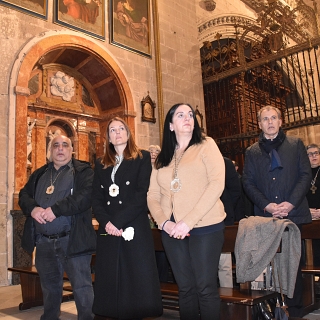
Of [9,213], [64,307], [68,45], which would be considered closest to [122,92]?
[68,45]

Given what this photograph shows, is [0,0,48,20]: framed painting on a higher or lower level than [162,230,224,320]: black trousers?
higher

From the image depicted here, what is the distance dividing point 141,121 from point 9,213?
134 inches

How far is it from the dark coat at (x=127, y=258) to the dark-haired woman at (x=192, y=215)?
0.23 meters

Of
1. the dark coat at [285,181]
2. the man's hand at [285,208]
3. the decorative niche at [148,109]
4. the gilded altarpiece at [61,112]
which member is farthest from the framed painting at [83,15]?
the man's hand at [285,208]

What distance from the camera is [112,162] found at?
2.77 meters

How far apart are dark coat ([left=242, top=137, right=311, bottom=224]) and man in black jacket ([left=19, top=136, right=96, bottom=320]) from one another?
4.54 ft

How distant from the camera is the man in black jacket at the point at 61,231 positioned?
296cm

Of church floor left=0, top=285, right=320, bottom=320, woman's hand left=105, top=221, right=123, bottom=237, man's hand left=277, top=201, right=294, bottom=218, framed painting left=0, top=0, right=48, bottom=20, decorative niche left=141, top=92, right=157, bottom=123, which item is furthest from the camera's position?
decorative niche left=141, top=92, right=157, bottom=123

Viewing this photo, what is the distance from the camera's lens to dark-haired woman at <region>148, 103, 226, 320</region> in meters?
2.16

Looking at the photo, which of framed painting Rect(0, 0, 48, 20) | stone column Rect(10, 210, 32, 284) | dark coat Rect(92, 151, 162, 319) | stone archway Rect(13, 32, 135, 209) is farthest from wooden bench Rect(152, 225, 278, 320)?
framed painting Rect(0, 0, 48, 20)

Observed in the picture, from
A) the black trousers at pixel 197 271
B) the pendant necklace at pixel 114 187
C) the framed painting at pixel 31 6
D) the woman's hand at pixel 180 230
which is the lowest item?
the black trousers at pixel 197 271

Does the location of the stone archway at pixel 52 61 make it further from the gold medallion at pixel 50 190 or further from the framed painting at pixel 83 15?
the gold medallion at pixel 50 190

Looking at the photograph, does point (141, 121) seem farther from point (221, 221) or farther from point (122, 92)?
point (221, 221)

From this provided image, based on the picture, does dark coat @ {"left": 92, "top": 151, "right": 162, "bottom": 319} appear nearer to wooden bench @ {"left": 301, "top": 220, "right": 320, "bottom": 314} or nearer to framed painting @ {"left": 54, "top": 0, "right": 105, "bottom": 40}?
wooden bench @ {"left": 301, "top": 220, "right": 320, "bottom": 314}
